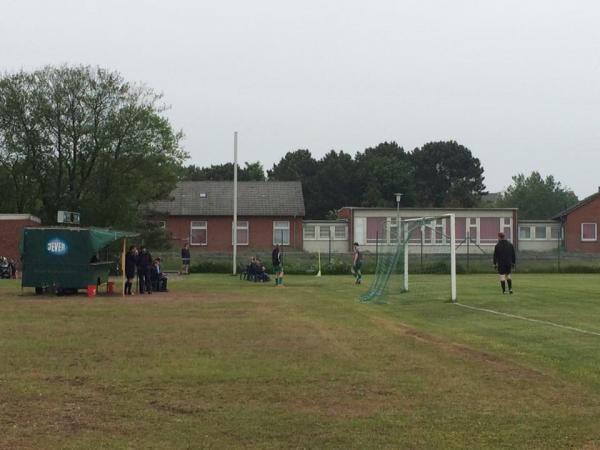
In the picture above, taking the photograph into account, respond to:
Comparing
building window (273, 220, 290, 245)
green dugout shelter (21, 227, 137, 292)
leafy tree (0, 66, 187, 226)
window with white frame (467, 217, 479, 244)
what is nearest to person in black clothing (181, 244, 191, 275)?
leafy tree (0, 66, 187, 226)

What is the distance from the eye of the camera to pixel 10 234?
Answer: 43.8 metres

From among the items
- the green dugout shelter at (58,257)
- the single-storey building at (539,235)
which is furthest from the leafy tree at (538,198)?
the green dugout shelter at (58,257)

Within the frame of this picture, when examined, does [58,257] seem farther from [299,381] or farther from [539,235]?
[539,235]

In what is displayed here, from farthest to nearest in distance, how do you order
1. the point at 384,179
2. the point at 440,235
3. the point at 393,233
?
1. the point at 384,179
2. the point at 440,235
3. the point at 393,233

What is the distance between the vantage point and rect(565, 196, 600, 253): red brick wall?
63.8 metres

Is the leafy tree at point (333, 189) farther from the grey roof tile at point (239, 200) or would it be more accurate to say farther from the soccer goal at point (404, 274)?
the soccer goal at point (404, 274)

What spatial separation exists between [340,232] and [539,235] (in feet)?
56.1

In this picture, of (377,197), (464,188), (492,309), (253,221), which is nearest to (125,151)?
(253,221)

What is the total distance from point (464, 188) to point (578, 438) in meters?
96.2

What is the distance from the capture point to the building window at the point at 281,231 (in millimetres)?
63219

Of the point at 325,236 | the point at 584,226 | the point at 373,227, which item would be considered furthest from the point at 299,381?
the point at 584,226

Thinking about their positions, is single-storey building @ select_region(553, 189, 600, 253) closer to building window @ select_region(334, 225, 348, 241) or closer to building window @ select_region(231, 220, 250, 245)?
building window @ select_region(334, 225, 348, 241)

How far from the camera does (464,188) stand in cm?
10050

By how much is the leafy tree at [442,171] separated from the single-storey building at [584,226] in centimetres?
4013
